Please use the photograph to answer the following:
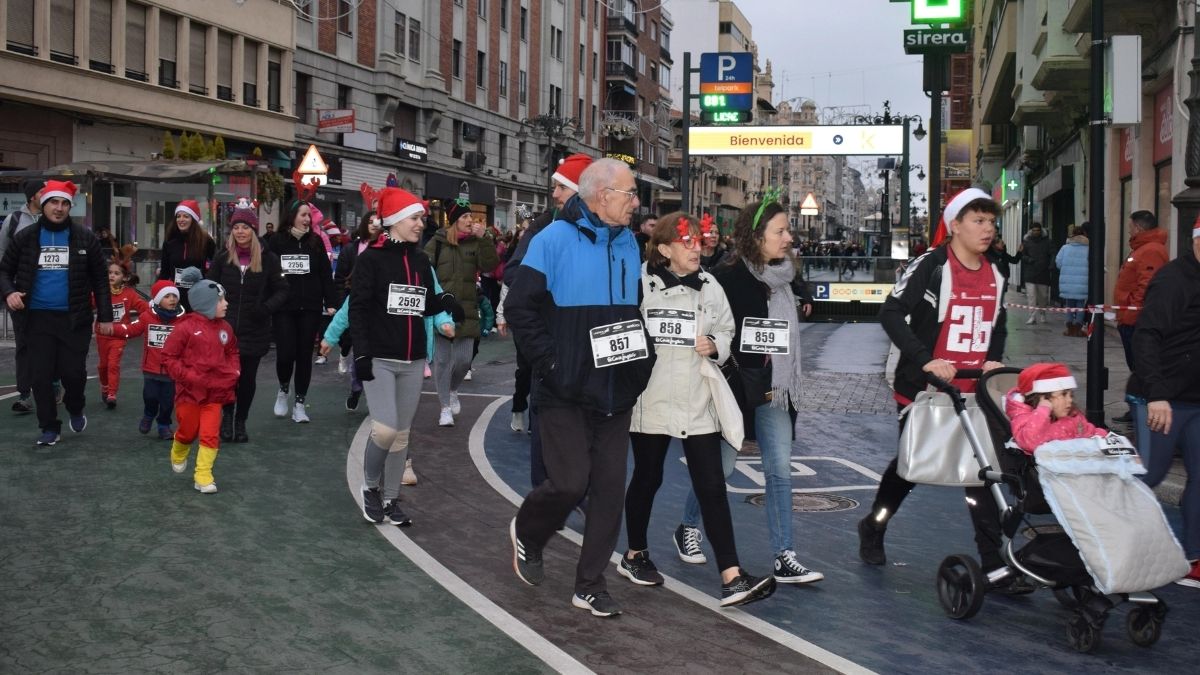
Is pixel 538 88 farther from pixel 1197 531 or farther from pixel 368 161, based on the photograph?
pixel 1197 531

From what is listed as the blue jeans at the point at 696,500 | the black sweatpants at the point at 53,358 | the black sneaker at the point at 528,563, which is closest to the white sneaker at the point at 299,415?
the black sweatpants at the point at 53,358

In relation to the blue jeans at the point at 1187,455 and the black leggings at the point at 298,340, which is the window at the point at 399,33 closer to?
the black leggings at the point at 298,340

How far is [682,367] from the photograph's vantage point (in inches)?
236

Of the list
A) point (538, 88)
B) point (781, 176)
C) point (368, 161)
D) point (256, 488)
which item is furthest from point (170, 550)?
point (781, 176)

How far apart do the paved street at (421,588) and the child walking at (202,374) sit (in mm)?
268

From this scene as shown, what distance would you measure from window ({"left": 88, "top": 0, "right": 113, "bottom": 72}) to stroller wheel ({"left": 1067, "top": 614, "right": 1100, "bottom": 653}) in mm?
28769

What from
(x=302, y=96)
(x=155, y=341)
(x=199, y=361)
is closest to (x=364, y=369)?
(x=199, y=361)

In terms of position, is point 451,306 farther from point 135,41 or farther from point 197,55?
point 197,55

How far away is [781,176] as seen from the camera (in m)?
144

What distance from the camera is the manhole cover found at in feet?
26.9

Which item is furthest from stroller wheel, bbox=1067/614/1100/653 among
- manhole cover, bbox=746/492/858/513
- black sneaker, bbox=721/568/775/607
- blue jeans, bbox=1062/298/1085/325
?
blue jeans, bbox=1062/298/1085/325

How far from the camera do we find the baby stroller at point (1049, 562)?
517 centimetres

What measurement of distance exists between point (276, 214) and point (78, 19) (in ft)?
28.7

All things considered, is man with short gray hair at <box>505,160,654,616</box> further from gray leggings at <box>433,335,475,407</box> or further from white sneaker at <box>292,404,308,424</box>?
white sneaker at <box>292,404,308,424</box>
